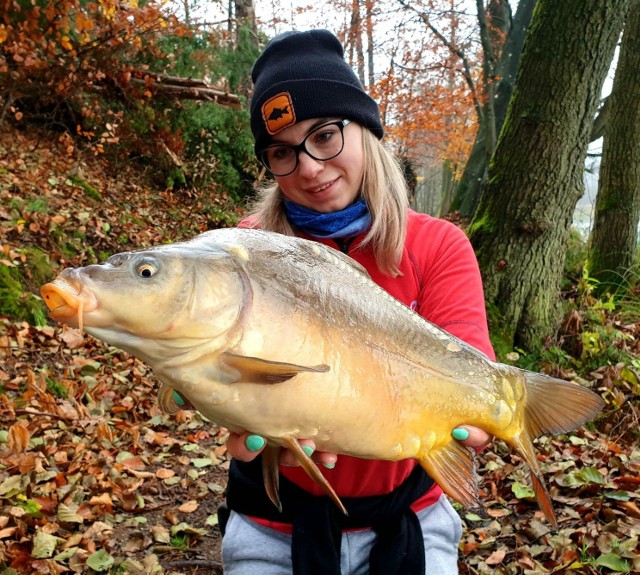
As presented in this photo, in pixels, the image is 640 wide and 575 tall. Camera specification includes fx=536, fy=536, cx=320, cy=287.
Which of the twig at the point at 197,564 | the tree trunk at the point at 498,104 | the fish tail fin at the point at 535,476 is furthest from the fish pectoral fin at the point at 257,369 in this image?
the tree trunk at the point at 498,104

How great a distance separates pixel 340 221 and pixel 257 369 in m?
1.08

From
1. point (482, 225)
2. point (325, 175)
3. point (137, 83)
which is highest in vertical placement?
point (137, 83)

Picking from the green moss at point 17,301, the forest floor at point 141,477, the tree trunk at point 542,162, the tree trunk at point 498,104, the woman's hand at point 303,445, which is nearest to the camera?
the woman's hand at point 303,445

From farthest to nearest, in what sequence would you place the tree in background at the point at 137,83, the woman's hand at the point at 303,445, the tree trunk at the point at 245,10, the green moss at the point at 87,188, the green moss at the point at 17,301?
1. the tree trunk at the point at 245,10
2. the green moss at the point at 87,188
3. the tree in background at the point at 137,83
4. the green moss at the point at 17,301
5. the woman's hand at the point at 303,445

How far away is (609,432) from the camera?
4203 millimetres

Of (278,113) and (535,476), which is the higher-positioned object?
(278,113)

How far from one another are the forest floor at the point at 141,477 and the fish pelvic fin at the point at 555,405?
1.49 meters

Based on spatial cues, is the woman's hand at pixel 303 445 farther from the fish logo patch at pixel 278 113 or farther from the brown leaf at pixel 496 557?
the brown leaf at pixel 496 557

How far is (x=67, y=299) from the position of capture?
1.22 meters

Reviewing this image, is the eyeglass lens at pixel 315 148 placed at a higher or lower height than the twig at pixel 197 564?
higher

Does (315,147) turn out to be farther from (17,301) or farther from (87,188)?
(87,188)

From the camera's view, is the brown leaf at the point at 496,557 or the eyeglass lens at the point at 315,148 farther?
the brown leaf at the point at 496,557

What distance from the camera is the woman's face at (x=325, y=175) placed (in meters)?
2.20

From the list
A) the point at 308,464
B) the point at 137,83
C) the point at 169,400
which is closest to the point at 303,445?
the point at 308,464
